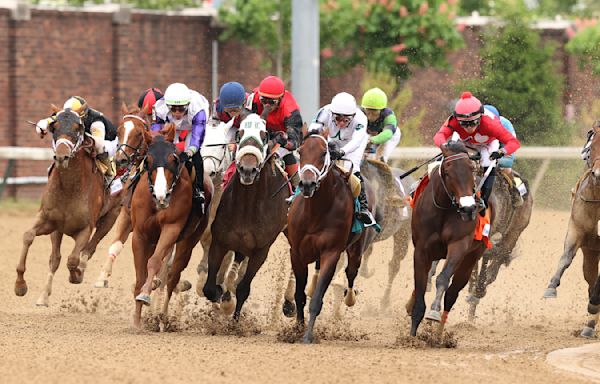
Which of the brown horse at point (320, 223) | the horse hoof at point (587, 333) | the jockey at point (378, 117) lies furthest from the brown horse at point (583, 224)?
the brown horse at point (320, 223)

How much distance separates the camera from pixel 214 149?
13172 millimetres

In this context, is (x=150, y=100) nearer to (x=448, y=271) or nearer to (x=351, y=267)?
(x=351, y=267)

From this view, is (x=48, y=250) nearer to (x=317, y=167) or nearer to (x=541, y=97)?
(x=317, y=167)

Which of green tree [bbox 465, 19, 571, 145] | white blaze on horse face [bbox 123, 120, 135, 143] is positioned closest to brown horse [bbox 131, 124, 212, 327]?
white blaze on horse face [bbox 123, 120, 135, 143]

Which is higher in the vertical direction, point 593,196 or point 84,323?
point 593,196

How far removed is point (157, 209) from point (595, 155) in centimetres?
405

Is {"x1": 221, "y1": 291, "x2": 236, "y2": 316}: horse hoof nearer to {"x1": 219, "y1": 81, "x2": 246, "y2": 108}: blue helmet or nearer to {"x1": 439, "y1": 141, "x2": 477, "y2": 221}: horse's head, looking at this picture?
{"x1": 219, "y1": 81, "x2": 246, "y2": 108}: blue helmet

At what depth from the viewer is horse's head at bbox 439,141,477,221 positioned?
11328 millimetres

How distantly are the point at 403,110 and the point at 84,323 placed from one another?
11.9m

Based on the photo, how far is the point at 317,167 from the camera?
11227 millimetres

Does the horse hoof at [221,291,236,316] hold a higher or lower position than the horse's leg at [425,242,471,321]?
lower

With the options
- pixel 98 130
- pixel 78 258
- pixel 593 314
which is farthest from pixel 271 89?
pixel 593 314

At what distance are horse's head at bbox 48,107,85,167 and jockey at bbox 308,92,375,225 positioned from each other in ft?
7.25

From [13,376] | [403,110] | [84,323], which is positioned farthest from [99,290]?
[403,110]
